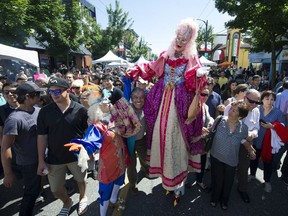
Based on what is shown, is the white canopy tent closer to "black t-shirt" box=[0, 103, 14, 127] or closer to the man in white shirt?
"black t-shirt" box=[0, 103, 14, 127]

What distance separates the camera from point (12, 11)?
7.02 m

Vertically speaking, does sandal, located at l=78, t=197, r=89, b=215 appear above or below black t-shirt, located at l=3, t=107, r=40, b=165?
below

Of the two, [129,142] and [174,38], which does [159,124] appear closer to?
[129,142]

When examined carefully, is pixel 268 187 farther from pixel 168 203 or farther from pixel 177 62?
pixel 177 62

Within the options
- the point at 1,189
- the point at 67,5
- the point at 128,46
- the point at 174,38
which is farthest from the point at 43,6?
the point at 128,46

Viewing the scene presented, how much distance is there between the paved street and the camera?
9.34 feet

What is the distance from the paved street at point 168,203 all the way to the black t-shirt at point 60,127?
0.87 meters

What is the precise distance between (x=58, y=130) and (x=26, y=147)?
0.43m

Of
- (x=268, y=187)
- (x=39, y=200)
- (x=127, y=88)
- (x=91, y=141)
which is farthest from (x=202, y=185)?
(x=39, y=200)

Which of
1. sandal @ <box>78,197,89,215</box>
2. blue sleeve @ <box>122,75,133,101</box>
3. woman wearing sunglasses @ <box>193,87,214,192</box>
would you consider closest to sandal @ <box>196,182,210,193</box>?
woman wearing sunglasses @ <box>193,87,214,192</box>

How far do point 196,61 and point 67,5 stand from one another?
484 inches

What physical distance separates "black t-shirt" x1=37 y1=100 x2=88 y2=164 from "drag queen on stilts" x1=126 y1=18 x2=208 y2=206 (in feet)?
2.59

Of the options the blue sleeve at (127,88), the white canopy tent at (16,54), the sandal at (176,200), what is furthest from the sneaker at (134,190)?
the white canopy tent at (16,54)

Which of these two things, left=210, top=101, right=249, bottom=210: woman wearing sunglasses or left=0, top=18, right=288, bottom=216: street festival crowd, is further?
left=210, top=101, right=249, bottom=210: woman wearing sunglasses
